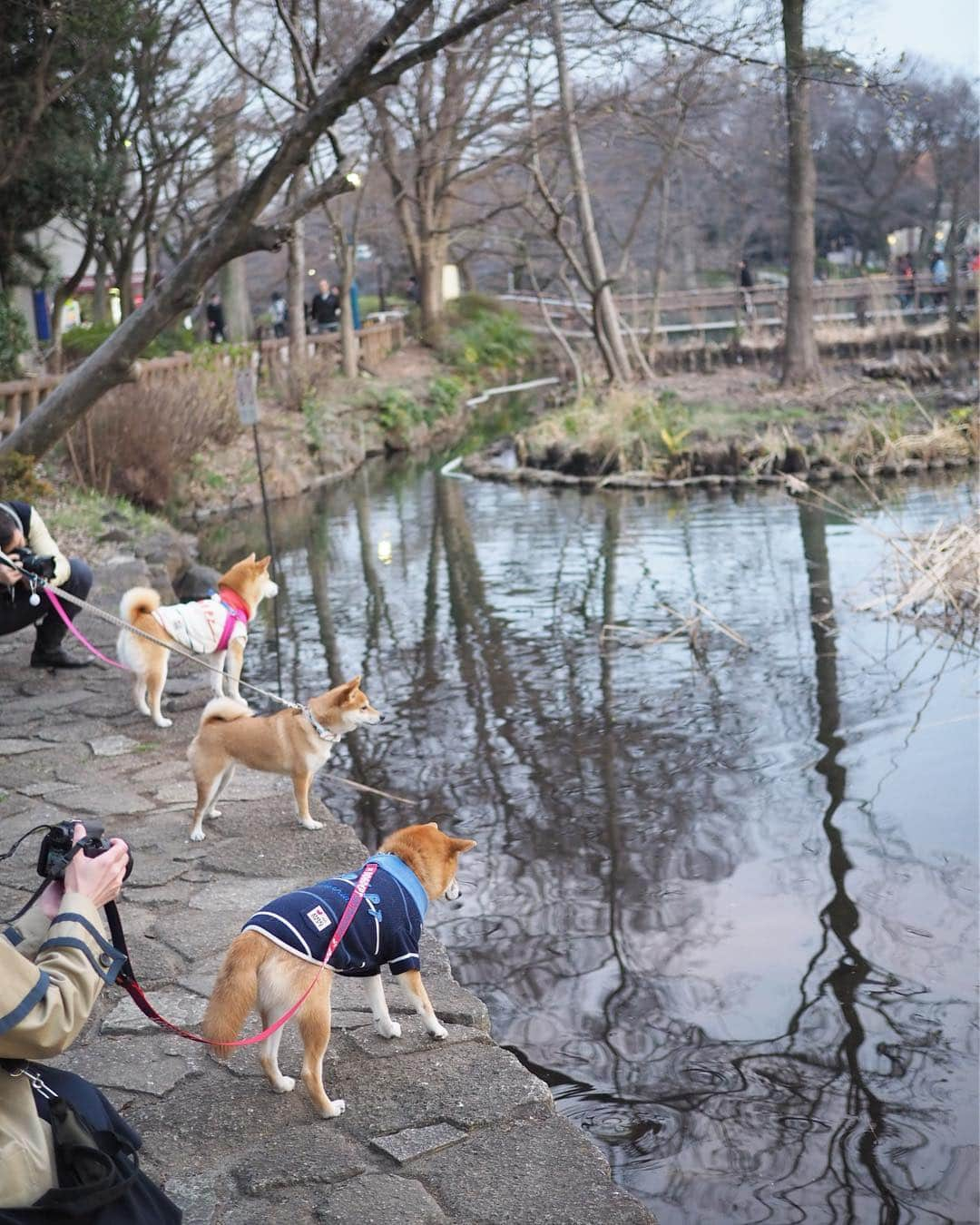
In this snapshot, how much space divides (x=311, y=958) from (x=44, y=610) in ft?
19.2

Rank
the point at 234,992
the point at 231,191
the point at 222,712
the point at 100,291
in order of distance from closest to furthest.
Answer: the point at 234,992, the point at 222,712, the point at 100,291, the point at 231,191

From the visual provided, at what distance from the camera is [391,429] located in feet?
89.8

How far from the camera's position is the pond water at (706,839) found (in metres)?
4.71

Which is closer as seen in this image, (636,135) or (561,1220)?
(561,1220)

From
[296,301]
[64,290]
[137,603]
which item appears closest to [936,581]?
[137,603]

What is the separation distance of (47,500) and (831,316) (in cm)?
2356

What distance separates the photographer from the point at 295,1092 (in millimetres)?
4309

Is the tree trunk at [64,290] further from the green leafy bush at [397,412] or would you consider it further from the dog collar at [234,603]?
the dog collar at [234,603]

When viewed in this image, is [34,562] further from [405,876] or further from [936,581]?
[936,581]

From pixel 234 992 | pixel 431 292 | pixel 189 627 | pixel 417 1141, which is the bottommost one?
pixel 417 1141

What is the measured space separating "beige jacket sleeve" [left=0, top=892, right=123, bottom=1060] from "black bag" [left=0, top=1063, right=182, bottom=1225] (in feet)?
0.63

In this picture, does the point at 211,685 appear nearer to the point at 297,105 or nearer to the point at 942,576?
the point at 297,105

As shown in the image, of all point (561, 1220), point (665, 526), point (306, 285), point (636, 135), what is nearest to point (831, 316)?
point (636, 135)

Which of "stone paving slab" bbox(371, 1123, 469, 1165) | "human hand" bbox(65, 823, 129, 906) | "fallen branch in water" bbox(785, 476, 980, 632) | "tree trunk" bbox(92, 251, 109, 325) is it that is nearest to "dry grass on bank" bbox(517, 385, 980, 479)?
"fallen branch in water" bbox(785, 476, 980, 632)
